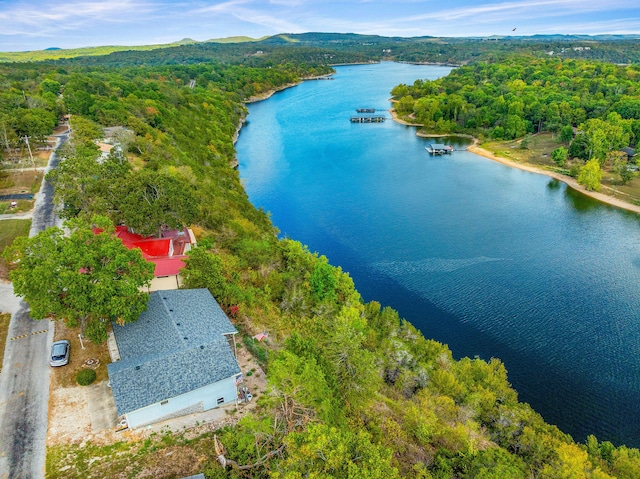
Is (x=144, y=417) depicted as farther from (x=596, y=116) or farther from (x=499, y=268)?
(x=596, y=116)

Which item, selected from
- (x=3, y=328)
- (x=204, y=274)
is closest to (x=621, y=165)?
(x=204, y=274)

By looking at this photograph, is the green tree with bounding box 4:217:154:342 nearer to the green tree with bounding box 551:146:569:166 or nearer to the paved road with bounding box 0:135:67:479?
the paved road with bounding box 0:135:67:479

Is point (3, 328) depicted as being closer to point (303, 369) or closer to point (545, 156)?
point (303, 369)

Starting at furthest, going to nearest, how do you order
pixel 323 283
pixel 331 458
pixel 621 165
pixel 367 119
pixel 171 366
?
1. pixel 367 119
2. pixel 621 165
3. pixel 323 283
4. pixel 171 366
5. pixel 331 458

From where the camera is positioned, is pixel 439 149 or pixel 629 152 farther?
pixel 439 149

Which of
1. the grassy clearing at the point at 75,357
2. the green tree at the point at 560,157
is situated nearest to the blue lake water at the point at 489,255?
the green tree at the point at 560,157

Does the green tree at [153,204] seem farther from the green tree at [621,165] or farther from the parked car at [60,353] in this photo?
the green tree at [621,165]

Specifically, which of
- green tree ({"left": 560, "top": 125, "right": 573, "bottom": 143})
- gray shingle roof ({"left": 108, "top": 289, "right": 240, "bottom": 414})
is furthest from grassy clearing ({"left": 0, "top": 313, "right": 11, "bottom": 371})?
green tree ({"left": 560, "top": 125, "right": 573, "bottom": 143})
